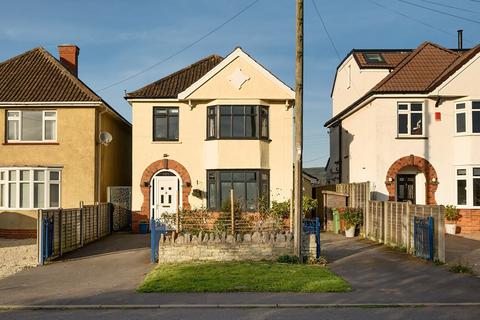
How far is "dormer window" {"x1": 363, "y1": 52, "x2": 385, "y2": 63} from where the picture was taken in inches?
1241

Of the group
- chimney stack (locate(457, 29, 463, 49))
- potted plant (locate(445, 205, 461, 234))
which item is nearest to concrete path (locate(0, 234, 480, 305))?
potted plant (locate(445, 205, 461, 234))

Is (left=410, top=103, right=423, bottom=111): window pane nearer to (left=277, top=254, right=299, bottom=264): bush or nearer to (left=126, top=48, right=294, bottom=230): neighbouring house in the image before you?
(left=126, top=48, right=294, bottom=230): neighbouring house

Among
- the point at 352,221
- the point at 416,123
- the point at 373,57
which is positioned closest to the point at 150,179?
the point at 352,221

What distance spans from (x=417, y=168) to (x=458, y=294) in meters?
15.1

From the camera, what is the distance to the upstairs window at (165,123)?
83.8 ft

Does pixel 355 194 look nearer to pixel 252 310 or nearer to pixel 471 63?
pixel 471 63

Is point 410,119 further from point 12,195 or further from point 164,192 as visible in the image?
point 12,195

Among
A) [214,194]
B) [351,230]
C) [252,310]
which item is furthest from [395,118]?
[252,310]

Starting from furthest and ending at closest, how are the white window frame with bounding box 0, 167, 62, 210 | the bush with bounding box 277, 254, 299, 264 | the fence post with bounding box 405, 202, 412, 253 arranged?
the white window frame with bounding box 0, 167, 62, 210 < the fence post with bounding box 405, 202, 412, 253 < the bush with bounding box 277, 254, 299, 264

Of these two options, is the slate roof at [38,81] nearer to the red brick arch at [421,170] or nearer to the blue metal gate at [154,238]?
the blue metal gate at [154,238]

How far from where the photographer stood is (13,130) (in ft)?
80.6

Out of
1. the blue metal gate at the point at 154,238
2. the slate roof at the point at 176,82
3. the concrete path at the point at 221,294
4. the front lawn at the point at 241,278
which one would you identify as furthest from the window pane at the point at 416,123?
the blue metal gate at the point at 154,238

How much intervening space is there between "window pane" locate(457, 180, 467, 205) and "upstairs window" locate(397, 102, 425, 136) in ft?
9.05

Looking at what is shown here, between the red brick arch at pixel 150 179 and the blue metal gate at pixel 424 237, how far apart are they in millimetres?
10851
